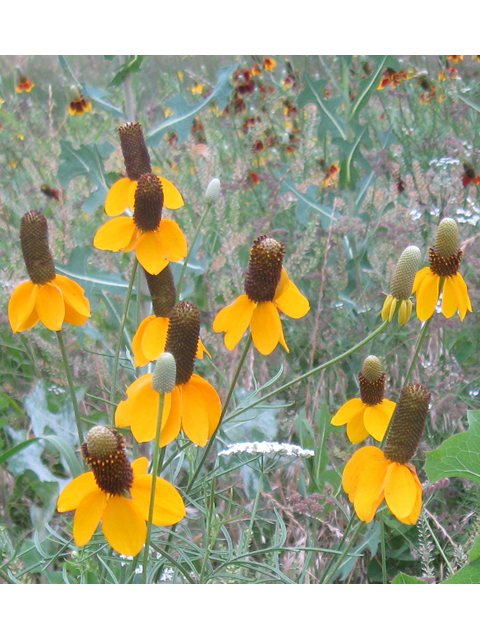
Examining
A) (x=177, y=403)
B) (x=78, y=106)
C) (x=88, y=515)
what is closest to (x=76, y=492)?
(x=88, y=515)

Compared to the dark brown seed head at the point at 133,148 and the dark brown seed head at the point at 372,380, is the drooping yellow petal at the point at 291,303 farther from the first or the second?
the dark brown seed head at the point at 133,148

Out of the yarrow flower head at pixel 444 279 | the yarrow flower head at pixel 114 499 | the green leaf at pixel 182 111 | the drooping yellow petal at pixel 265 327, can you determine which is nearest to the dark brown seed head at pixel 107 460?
the yarrow flower head at pixel 114 499

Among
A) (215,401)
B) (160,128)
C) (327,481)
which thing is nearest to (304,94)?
(160,128)

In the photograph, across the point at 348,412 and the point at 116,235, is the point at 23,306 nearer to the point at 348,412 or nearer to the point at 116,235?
the point at 116,235

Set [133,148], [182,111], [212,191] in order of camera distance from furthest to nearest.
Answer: [182,111] → [133,148] → [212,191]

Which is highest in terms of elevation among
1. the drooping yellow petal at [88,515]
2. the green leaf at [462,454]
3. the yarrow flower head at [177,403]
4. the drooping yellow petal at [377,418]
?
the yarrow flower head at [177,403]

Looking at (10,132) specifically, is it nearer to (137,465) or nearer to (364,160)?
(364,160)

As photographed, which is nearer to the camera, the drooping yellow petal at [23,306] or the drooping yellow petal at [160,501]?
the drooping yellow petal at [160,501]
